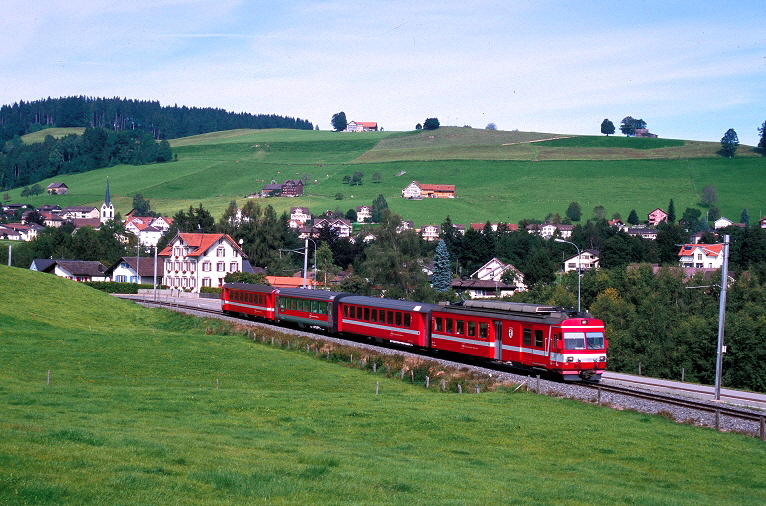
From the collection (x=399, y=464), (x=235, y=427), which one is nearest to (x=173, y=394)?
(x=235, y=427)

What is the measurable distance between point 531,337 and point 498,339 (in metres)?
2.16

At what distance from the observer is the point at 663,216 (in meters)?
168

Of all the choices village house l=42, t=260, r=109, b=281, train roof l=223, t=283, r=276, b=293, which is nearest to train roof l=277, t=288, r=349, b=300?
train roof l=223, t=283, r=276, b=293

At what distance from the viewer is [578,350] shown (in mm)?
30906

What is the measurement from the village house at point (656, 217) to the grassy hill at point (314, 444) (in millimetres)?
145176

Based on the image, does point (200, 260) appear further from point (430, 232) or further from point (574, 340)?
point (574, 340)

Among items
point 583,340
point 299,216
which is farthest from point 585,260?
point 583,340

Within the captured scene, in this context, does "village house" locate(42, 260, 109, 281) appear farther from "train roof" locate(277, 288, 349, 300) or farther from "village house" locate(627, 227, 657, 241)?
"village house" locate(627, 227, 657, 241)

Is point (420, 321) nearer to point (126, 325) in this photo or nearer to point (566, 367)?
point (566, 367)

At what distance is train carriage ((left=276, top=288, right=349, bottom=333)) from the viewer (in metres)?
49.3

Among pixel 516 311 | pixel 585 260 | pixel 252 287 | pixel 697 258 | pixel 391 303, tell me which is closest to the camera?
pixel 516 311

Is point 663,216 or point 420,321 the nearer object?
point 420,321

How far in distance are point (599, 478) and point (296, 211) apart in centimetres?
16296

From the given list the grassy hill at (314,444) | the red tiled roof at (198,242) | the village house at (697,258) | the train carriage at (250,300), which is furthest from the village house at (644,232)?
the grassy hill at (314,444)
